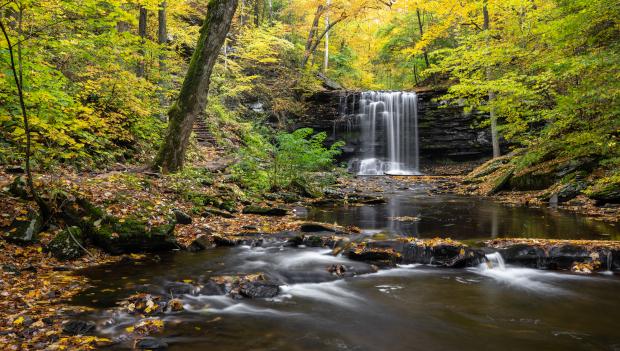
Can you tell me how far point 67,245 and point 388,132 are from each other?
2163 cm

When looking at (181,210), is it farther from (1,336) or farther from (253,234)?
(1,336)

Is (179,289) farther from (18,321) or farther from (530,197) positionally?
(530,197)

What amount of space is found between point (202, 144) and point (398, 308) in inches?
507

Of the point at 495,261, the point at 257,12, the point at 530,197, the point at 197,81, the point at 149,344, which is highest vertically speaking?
the point at 257,12

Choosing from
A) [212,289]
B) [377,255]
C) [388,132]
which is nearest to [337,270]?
[377,255]

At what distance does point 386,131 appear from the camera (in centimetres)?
2489

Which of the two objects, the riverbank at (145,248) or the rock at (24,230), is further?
the rock at (24,230)

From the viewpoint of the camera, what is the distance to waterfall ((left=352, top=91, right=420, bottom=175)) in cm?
2450

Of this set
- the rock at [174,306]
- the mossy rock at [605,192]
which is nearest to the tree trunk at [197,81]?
the rock at [174,306]

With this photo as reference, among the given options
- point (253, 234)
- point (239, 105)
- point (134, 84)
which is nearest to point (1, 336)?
point (253, 234)

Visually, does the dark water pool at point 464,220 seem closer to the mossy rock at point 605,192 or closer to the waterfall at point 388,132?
the mossy rock at point 605,192

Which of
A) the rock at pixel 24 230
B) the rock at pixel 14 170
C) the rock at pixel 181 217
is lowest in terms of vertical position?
the rock at pixel 24 230

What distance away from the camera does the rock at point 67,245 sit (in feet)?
17.2

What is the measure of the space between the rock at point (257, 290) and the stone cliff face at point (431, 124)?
2002cm
